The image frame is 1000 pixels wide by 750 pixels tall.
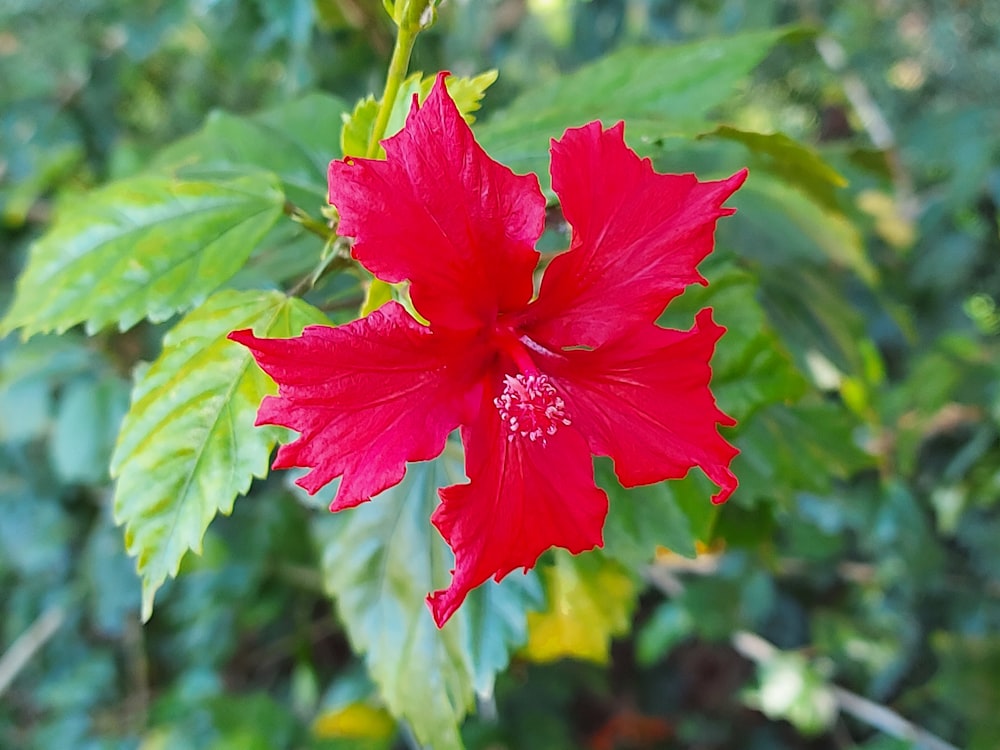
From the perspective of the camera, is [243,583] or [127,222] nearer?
[127,222]

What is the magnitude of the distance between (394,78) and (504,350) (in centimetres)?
19

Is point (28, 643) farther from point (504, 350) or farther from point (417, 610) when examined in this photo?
point (504, 350)

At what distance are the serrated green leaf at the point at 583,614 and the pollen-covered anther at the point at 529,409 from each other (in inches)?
17.0

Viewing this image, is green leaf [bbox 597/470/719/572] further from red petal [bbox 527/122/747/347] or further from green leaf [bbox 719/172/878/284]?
green leaf [bbox 719/172/878/284]

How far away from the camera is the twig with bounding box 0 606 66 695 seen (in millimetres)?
1493

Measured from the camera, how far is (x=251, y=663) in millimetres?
1703

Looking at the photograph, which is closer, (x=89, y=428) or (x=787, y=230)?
(x=787, y=230)

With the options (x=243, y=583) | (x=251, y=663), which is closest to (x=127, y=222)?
(x=243, y=583)

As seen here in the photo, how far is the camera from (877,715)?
4.31 ft

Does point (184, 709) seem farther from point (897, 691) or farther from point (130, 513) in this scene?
point (897, 691)

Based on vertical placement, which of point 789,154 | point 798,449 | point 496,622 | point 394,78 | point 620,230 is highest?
point 394,78

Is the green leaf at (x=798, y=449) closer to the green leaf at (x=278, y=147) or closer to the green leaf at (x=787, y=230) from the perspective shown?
the green leaf at (x=787, y=230)

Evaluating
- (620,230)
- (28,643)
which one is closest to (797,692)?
(620,230)

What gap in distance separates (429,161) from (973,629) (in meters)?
1.42
